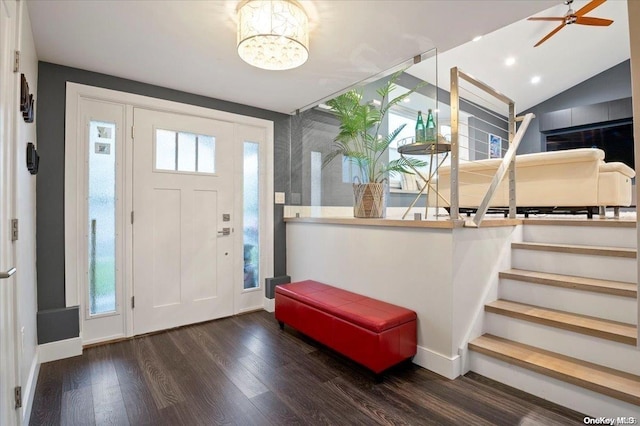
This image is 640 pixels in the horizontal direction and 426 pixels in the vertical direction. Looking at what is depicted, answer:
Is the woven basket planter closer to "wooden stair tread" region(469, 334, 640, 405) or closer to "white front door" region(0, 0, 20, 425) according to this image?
"wooden stair tread" region(469, 334, 640, 405)

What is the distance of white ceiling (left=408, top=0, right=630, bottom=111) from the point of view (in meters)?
4.55

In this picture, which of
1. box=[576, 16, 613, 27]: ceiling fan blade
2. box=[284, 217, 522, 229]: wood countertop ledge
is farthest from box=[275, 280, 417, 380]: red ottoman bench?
box=[576, 16, 613, 27]: ceiling fan blade

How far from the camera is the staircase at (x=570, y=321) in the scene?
166cm

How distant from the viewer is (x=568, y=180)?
306 cm

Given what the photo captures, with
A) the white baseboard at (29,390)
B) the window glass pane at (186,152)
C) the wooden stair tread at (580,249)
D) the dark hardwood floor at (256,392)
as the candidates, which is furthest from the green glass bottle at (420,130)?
the white baseboard at (29,390)

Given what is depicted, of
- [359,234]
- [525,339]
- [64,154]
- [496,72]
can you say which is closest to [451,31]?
[359,234]

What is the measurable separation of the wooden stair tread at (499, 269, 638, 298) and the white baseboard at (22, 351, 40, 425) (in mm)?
3056

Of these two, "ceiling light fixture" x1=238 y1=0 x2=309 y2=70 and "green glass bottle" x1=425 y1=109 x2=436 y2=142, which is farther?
"green glass bottle" x1=425 y1=109 x2=436 y2=142

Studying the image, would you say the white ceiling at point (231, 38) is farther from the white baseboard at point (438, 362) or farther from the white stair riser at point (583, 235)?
the white baseboard at point (438, 362)

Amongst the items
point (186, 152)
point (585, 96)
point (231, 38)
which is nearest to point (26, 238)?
point (186, 152)

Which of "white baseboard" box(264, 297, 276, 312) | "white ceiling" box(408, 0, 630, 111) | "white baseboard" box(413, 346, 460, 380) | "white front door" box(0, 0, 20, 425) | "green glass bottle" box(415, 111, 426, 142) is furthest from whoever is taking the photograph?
"white ceiling" box(408, 0, 630, 111)

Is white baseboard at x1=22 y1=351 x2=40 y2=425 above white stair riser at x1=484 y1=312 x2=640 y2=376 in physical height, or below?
below

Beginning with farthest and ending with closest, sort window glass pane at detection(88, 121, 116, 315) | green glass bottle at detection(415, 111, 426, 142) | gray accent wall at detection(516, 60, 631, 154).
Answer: gray accent wall at detection(516, 60, 631, 154) < green glass bottle at detection(415, 111, 426, 142) < window glass pane at detection(88, 121, 116, 315)

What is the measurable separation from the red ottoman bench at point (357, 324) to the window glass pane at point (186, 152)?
5.09 feet
